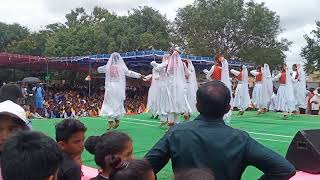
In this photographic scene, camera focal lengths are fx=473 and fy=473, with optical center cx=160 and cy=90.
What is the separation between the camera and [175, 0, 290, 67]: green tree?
1410 inches

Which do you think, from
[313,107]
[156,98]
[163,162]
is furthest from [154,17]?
[163,162]

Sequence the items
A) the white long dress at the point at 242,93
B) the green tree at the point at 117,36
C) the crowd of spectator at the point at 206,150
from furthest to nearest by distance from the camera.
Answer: the green tree at the point at 117,36 → the white long dress at the point at 242,93 → the crowd of spectator at the point at 206,150

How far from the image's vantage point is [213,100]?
9.46ft

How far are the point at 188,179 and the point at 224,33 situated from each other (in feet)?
115

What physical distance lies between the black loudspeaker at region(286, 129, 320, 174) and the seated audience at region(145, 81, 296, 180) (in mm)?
1696

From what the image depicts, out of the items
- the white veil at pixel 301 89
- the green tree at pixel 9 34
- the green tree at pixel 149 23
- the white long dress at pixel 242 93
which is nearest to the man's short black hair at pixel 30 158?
the white long dress at pixel 242 93

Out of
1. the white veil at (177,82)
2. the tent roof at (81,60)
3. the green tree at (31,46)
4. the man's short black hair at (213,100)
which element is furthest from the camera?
the green tree at (31,46)

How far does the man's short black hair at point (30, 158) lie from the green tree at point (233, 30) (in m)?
33.5

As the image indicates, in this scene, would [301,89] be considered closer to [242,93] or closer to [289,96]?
[289,96]

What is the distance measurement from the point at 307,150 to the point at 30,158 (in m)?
3.27

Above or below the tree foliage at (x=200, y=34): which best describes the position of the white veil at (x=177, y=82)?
below

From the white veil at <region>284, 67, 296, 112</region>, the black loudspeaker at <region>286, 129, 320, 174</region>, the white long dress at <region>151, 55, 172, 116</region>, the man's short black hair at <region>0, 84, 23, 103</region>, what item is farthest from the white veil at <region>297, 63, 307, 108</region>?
the man's short black hair at <region>0, 84, 23, 103</region>

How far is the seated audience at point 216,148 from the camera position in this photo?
278cm

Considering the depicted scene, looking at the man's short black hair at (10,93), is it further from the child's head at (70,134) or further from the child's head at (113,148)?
the child's head at (113,148)
